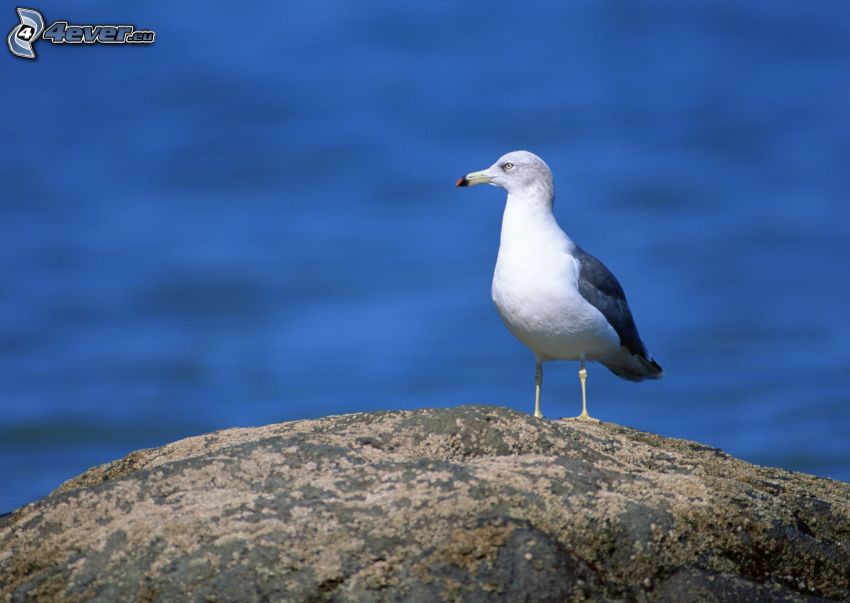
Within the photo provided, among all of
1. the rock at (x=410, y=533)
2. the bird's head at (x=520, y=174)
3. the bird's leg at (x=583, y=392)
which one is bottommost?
the rock at (x=410, y=533)

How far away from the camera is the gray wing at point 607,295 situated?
8.86 metres

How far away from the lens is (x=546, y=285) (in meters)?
8.55

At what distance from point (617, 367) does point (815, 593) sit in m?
5.19

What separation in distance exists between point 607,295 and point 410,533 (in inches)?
204

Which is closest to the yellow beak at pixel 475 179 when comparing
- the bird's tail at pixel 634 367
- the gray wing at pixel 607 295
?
the gray wing at pixel 607 295

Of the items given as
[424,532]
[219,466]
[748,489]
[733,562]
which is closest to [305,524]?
[424,532]

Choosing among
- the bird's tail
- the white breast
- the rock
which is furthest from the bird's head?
the rock

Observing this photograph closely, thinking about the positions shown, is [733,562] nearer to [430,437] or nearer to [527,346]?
[430,437]

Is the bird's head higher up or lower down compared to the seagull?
higher up

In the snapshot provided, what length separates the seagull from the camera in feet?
28.1

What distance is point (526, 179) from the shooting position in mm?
9078

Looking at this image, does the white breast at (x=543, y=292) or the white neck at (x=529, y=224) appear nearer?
the white breast at (x=543, y=292)

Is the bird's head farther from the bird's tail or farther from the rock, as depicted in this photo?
the rock

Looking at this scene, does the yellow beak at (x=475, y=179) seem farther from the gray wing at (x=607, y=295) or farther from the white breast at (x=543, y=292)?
the gray wing at (x=607, y=295)
